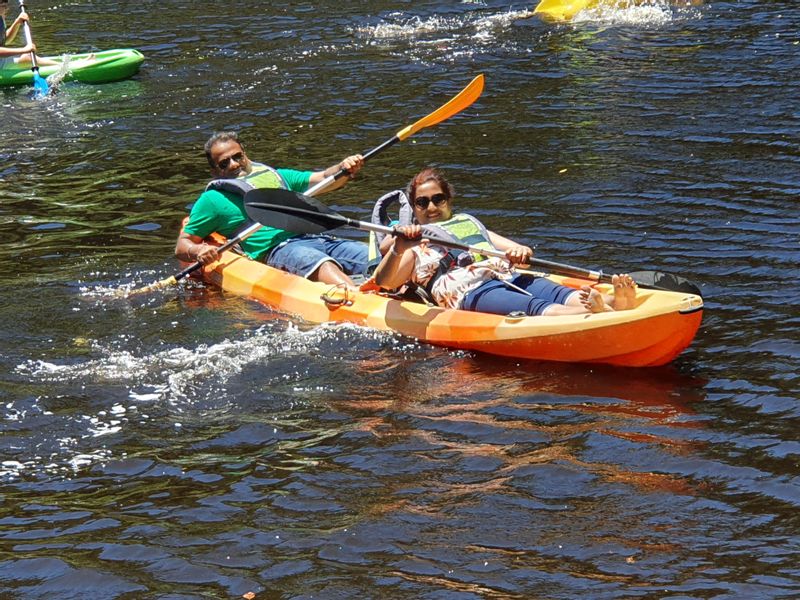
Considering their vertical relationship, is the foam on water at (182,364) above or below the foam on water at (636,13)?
below

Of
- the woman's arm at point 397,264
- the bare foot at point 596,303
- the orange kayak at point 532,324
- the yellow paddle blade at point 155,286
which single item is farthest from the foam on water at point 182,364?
the bare foot at point 596,303

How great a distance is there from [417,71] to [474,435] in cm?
841

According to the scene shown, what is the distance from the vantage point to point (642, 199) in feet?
28.6

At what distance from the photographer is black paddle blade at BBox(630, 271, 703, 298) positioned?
19.5 feet

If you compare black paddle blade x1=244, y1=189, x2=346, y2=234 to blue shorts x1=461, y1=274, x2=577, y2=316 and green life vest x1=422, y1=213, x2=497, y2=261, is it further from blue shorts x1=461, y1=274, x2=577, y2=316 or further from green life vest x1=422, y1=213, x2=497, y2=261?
blue shorts x1=461, y1=274, x2=577, y2=316

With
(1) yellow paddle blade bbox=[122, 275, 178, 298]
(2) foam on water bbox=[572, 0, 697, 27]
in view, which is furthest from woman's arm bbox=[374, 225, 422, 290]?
(2) foam on water bbox=[572, 0, 697, 27]

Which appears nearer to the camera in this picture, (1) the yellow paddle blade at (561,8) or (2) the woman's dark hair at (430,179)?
(2) the woman's dark hair at (430,179)

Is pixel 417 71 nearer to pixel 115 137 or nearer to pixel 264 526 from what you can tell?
pixel 115 137

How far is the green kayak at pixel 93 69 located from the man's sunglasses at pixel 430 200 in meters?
8.15

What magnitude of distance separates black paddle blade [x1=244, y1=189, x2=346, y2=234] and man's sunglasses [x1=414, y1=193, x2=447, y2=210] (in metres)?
0.78

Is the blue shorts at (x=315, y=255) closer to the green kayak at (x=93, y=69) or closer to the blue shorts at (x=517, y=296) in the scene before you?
the blue shorts at (x=517, y=296)

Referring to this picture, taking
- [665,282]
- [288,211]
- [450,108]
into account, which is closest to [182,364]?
[288,211]

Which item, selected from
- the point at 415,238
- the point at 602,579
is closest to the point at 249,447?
the point at 415,238

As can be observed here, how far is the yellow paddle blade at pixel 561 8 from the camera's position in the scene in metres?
15.0
